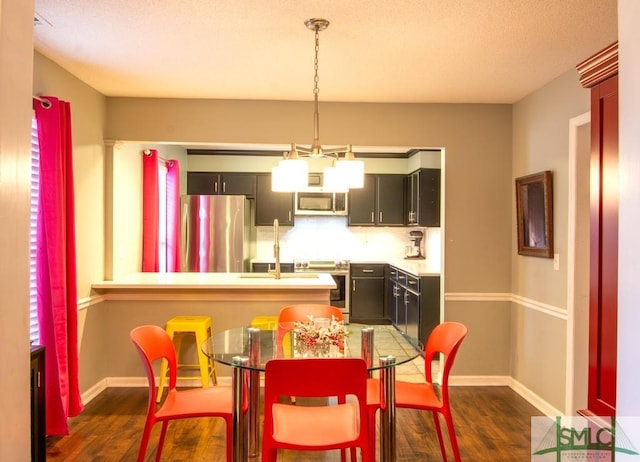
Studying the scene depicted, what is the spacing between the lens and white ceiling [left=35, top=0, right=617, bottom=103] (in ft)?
7.88

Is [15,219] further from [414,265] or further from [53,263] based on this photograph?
[414,265]

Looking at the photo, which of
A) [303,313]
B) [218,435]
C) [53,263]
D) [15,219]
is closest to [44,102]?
[53,263]

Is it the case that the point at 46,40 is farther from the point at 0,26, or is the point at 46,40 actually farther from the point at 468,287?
the point at 468,287

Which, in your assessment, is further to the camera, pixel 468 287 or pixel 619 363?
pixel 468 287

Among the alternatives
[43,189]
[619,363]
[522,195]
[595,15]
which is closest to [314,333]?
[619,363]

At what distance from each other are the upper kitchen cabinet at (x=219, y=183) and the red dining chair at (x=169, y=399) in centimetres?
417

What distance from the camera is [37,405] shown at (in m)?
2.26

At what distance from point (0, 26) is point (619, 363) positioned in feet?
4.81

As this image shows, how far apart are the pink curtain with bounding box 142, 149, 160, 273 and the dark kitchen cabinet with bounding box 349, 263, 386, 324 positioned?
276cm

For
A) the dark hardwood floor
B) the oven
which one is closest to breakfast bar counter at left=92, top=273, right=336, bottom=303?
the dark hardwood floor

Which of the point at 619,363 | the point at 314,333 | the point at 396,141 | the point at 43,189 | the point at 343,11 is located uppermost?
the point at 343,11

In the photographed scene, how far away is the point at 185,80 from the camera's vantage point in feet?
11.7

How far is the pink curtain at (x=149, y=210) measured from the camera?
15.5 ft

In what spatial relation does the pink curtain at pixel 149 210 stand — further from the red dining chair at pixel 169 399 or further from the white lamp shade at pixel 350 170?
the white lamp shade at pixel 350 170
